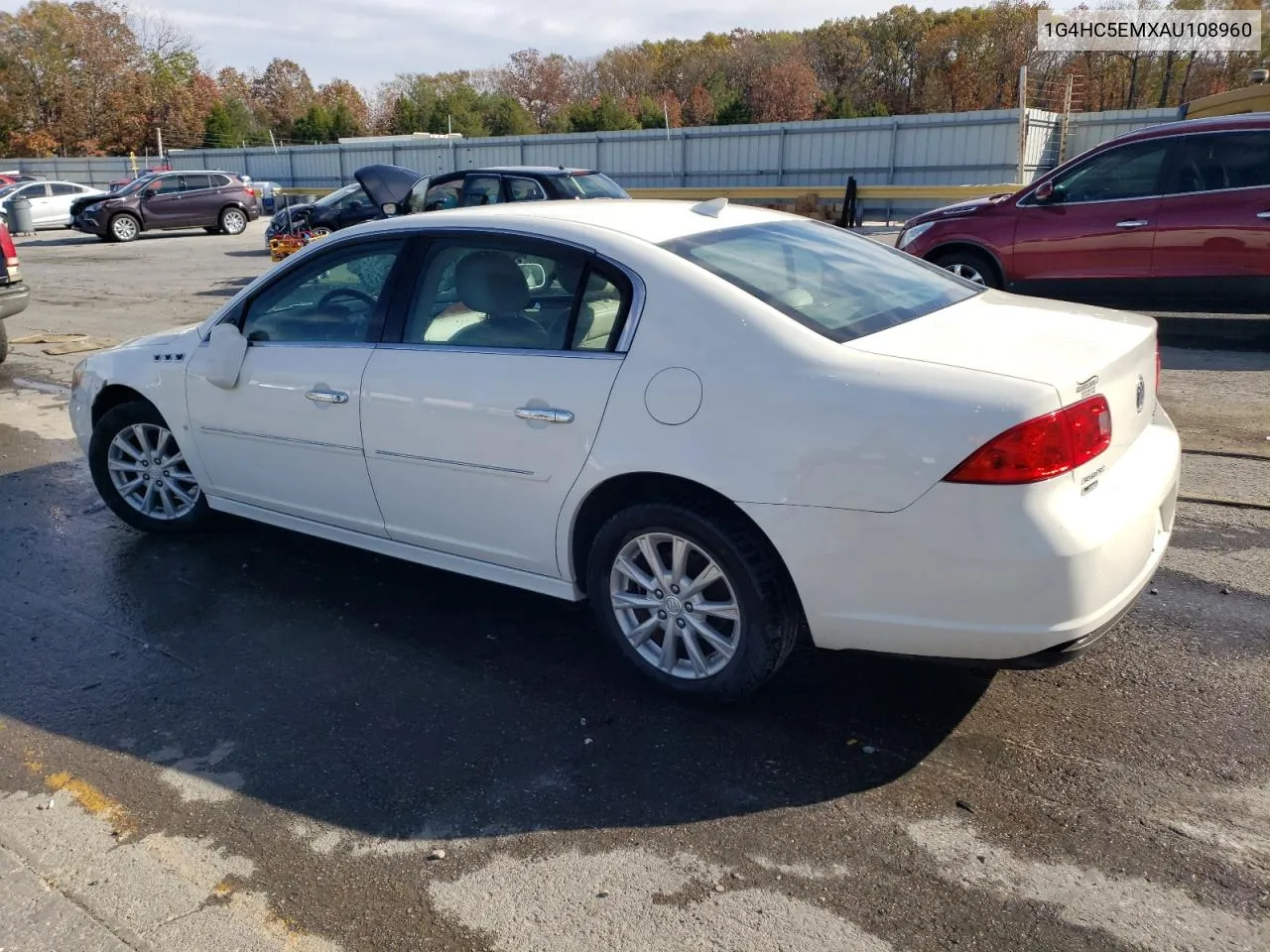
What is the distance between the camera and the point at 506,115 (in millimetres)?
63000

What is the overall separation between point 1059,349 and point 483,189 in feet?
38.3

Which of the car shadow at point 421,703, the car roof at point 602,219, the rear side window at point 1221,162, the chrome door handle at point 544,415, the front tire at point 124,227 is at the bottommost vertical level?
the car shadow at point 421,703

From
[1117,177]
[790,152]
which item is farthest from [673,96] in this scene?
[1117,177]

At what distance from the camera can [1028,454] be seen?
288 centimetres

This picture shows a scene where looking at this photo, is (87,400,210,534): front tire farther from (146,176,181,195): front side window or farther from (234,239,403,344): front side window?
(146,176,181,195): front side window

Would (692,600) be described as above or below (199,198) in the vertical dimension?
below

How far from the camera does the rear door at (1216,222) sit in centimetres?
873

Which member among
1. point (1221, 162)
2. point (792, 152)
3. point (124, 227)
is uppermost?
point (792, 152)

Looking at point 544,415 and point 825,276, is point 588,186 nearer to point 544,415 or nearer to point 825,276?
point 825,276

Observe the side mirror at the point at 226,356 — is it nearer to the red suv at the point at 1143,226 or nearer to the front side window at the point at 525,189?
the red suv at the point at 1143,226

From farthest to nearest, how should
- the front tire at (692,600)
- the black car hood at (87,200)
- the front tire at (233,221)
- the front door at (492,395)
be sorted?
1. the front tire at (233,221)
2. the black car hood at (87,200)
3. the front door at (492,395)
4. the front tire at (692,600)

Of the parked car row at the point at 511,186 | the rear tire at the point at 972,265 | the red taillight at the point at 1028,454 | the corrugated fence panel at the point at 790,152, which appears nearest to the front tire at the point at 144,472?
the red taillight at the point at 1028,454

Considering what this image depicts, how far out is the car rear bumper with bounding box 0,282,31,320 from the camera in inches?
388

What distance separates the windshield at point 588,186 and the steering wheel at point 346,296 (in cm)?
897
